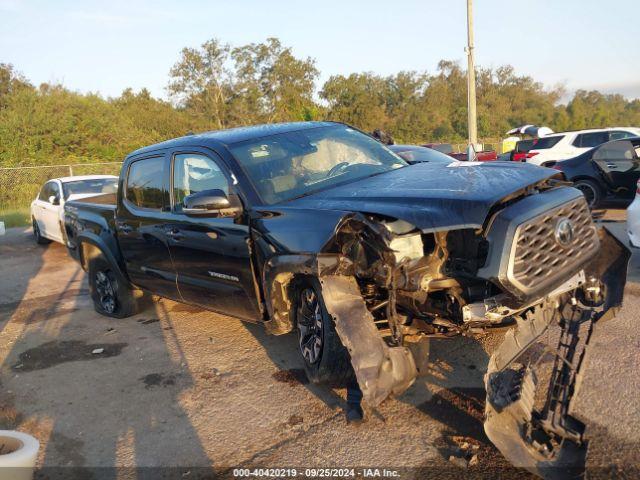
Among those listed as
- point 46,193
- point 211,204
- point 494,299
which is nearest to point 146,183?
point 211,204

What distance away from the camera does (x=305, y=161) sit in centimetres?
458

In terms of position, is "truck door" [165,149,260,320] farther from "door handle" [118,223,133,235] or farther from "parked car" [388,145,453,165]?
"parked car" [388,145,453,165]

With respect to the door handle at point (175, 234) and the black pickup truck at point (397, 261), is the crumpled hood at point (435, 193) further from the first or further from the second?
the door handle at point (175, 234)

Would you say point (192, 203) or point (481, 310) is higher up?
point (192, 203)

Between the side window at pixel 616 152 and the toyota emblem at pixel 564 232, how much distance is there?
794 cm

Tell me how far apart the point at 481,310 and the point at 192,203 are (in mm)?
2141

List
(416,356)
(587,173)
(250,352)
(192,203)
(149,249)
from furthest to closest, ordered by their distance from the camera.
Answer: (587,173), (149,249), (250,352), (192,203), (416,356)

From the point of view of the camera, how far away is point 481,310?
3174 mm

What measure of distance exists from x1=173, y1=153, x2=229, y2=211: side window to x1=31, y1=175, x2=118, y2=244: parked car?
6.89 metres

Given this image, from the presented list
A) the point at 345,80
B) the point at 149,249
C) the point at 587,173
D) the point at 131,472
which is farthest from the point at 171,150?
the point at 345,80

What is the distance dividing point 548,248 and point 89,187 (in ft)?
34.2

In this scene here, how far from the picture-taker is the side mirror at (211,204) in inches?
161

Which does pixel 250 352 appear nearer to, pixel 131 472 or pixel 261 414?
pixel 261 414

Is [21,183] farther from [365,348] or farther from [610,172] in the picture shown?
[365,348]
